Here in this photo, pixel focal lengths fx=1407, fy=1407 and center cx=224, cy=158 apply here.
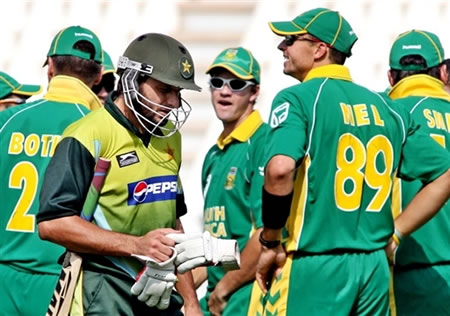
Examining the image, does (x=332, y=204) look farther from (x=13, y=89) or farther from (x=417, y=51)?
(x=13, y=89)

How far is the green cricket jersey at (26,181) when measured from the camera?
25.9ft

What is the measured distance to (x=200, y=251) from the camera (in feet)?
19.7

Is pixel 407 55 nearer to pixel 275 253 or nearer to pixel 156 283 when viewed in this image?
pixel 275 253

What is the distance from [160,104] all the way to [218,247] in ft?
2.28

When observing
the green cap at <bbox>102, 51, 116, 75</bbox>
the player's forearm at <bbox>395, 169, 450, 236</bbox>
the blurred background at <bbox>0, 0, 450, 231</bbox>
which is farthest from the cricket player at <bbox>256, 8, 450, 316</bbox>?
the blurred background at <bbox>0, 0, 450, 231</bbox>

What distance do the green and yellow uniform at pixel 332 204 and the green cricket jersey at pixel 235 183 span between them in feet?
3.70

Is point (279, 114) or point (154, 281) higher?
point (279, 114)

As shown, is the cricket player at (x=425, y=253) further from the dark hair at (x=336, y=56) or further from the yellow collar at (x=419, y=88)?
the dark hair at (x=336, y=56)

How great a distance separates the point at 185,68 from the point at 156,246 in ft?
2.75

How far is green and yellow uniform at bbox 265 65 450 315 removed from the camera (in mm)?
7230

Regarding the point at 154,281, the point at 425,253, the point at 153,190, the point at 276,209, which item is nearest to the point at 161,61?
the point at 153,190

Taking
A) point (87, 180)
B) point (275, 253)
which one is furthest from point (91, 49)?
point (87, 180)

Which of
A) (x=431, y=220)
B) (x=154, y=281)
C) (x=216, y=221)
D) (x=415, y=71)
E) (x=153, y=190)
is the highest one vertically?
(x=415, y=71)

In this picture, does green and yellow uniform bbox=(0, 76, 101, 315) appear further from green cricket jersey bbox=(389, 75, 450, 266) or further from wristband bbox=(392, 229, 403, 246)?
green cricket jersey bbox=(389, 75, 450, 266)
